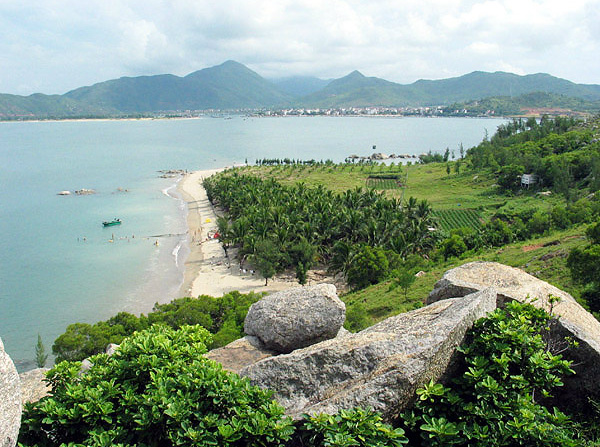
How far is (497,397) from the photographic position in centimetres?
862

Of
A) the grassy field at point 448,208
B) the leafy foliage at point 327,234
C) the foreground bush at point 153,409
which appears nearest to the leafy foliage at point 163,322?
the grassy field at point 448,208

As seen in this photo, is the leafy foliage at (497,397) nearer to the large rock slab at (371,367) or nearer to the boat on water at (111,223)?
the large rock slab at (371,367)

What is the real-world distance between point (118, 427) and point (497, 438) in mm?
7684

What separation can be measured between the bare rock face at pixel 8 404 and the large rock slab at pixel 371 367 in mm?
4744

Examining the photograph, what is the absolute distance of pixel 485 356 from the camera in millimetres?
9414

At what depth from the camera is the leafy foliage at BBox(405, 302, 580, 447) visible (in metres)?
7.93

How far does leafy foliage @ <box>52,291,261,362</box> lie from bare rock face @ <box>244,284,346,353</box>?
1153 centimetres

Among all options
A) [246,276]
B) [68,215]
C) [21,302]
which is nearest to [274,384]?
[246,276]

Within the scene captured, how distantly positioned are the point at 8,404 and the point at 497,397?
32.3 ft

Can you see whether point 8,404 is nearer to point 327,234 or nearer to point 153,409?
point 153,409

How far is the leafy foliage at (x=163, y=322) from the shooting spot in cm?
2791

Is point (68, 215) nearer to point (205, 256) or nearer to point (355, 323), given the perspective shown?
point (205, 256)

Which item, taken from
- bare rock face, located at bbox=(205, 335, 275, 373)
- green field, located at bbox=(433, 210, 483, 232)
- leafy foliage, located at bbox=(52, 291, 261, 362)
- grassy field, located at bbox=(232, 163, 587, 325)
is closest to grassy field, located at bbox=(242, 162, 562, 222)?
grassy field, located at bbox=(232, 163, 587, 325)

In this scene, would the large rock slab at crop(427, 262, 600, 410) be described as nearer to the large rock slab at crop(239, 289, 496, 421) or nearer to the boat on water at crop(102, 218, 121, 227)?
the large rock slab at crop(239, 289, 496, 421)
